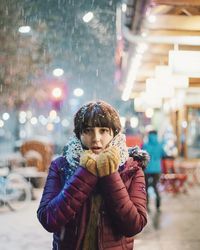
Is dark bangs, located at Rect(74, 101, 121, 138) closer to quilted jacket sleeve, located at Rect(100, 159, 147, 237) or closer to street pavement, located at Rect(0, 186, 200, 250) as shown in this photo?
quilted jacket sleeve, located at Rect(100, 159, 147, 237)

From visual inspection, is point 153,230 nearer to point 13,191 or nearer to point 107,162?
point 13,191

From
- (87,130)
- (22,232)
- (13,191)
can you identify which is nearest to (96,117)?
(87,130)

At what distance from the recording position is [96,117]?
2.48 meters

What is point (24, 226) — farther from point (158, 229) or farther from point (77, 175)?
point (77, 175)

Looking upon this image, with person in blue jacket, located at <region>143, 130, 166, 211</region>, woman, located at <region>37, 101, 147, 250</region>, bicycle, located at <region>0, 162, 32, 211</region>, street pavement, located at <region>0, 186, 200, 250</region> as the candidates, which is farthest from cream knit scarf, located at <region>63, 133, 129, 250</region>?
bicycle, located at <region>0, 162, 32, 211</region>

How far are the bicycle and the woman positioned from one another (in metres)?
9.22

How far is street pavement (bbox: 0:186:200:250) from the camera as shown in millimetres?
7641

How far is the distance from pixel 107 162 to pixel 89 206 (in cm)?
29

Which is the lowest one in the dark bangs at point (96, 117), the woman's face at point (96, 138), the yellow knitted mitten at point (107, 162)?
the yellow knitted mitten at point (107, 162)

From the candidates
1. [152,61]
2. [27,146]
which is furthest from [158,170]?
[27,146]

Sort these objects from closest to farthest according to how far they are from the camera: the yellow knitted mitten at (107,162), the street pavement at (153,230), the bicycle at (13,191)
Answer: the yellow knitted mitten at (107,162) < the street pavement at (153,230) < the bicycle at (13,191)

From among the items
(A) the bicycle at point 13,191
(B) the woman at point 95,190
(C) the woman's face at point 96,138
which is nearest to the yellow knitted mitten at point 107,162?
(B) the woman at point 95,190

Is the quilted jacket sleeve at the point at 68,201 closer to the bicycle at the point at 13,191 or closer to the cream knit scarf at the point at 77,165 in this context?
the cream knit scarf at the point at 77,165

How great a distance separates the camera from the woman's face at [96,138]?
2432mm
